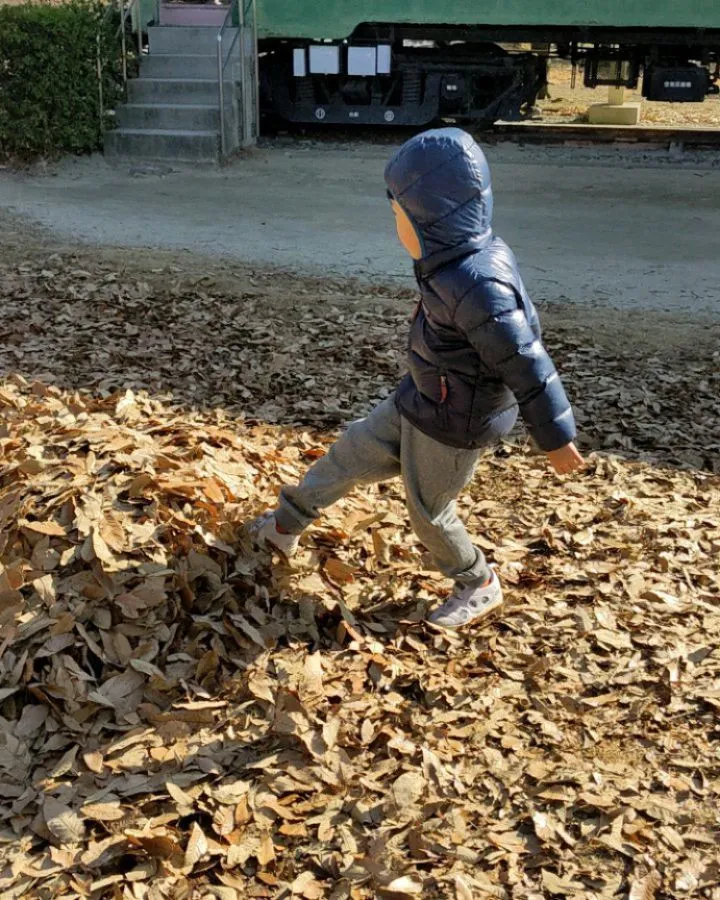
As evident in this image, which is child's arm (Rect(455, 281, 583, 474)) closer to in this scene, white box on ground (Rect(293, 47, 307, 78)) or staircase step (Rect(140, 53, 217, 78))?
staircase step (Rect(140, 53, 217, 78))

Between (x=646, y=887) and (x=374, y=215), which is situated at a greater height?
(x=374, y=215)

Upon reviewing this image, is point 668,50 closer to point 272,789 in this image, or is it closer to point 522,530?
point 522,530

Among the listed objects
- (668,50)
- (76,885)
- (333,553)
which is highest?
(668,50)

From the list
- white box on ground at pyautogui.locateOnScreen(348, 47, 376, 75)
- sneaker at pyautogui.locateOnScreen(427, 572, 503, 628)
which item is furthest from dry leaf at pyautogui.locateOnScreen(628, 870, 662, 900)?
white box on ground at pyautogui.locateOnScreen(348, 47, 376, 75)

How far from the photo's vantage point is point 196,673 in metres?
3.36

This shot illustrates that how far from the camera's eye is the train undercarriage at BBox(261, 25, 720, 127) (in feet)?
48.4

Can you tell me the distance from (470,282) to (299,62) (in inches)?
511

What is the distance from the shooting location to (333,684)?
342 centimetres

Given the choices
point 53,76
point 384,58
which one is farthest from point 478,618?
point 384,58

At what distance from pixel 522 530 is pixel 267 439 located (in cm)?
142

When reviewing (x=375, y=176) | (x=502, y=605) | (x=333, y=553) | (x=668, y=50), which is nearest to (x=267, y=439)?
(x=333, y=553)

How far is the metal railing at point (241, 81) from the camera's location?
45.5 ft

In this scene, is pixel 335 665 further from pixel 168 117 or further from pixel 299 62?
pixel 299 62

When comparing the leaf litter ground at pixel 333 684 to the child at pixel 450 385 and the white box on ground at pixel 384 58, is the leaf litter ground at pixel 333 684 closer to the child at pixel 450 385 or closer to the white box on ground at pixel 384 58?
the child at pixel 450 385
